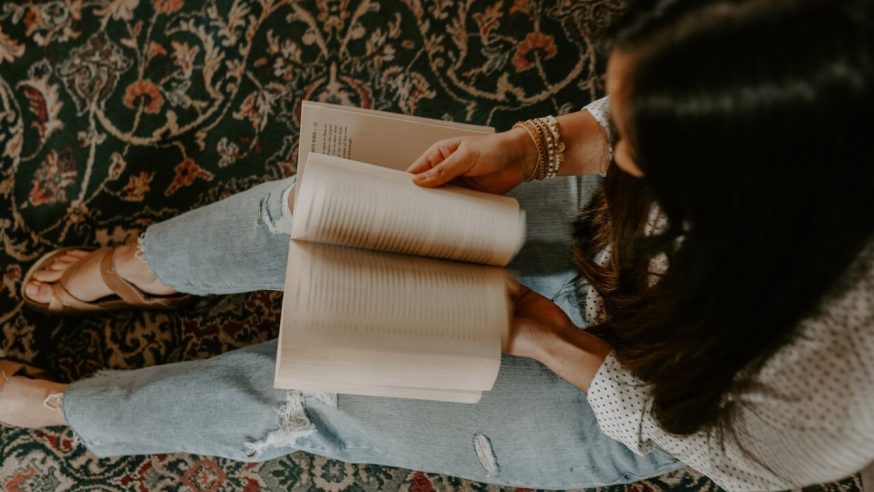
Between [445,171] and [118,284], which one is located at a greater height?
[445,171]

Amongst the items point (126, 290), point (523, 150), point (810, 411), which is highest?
point (523, 150)

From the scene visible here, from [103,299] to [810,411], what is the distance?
996mm

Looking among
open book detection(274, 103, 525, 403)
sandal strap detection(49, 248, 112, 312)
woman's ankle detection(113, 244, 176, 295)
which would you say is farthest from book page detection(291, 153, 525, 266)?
sandal strap detection(49, 248, 112, 312)

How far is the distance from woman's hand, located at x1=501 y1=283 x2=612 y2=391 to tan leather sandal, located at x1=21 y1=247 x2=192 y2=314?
61cm

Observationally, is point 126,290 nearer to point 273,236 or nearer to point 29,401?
point 29,401

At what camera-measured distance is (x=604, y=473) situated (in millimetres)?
697

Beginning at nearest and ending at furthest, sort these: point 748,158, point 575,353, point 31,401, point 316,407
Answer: point 748,158 → point 575,353 → point 316,407 → point 31,401

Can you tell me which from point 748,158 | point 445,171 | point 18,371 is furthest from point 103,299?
point 748,158

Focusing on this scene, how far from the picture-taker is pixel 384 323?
0.52m

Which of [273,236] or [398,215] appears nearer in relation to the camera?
[398,215]

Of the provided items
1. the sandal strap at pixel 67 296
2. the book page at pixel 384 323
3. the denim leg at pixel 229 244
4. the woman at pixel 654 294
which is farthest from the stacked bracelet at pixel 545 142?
the sandal strap at pixel 67 296

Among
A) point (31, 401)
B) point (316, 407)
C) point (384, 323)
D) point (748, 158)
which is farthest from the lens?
point (31, 401)

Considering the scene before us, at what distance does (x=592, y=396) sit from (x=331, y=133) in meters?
0.41

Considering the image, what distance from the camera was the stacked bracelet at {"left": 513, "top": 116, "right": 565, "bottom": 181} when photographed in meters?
0.69
